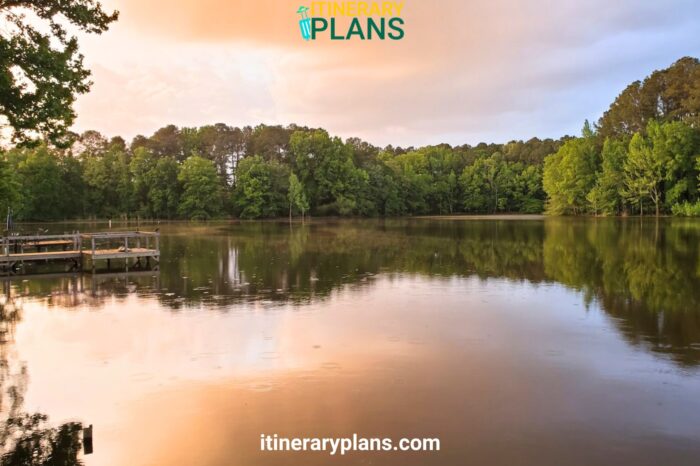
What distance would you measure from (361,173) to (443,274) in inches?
2848

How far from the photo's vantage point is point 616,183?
70.2 m

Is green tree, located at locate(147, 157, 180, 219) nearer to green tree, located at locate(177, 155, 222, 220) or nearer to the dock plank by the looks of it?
green tree, located at locate(177, 155, 222, 220)

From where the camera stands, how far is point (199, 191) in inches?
3140

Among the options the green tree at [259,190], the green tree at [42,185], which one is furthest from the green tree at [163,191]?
the green tree at [42,185]

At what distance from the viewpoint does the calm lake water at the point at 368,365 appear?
673 centimetres

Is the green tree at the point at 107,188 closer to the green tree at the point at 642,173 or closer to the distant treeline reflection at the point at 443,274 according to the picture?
the distant treeline reflection at the point at 443,274

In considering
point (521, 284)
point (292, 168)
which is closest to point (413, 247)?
point (521, 284)

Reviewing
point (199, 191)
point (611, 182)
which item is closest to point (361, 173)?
point (199, 191)

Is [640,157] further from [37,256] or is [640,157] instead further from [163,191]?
[37,256]

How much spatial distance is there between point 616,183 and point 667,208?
6.52 meters

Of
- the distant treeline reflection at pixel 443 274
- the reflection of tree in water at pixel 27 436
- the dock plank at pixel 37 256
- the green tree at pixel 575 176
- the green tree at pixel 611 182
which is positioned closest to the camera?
the reflection of tree in water at pixel 27 436

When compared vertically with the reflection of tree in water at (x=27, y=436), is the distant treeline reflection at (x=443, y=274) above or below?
above

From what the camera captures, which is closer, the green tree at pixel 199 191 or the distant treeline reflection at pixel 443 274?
the distant treeline reflection at pixel 443 274

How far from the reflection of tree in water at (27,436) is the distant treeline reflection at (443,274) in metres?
6.19
